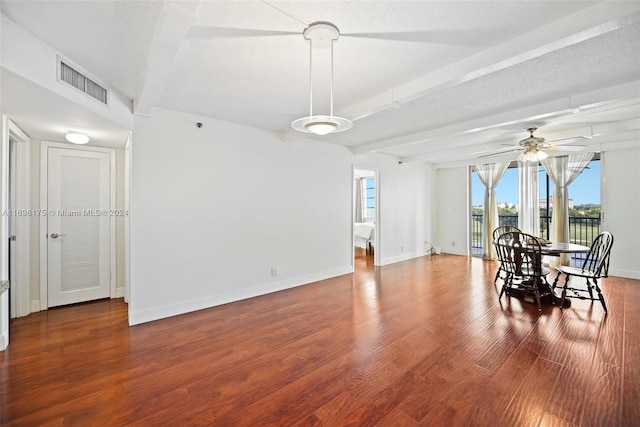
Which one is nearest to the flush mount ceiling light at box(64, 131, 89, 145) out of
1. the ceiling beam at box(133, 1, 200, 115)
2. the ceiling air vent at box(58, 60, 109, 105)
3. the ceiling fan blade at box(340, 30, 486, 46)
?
the ceiling air vent at box(58, 60, 109, 105)

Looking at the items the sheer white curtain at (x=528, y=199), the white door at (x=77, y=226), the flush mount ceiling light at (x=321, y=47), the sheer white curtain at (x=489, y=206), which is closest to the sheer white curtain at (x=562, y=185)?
the sheer white curtain at (x=528, y=199)

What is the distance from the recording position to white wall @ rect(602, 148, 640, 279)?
4.95 metres

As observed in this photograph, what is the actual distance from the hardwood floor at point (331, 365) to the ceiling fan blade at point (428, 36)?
257 centimetres

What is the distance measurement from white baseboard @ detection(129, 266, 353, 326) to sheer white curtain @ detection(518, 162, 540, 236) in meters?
4.57

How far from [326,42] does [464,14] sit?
911 mm

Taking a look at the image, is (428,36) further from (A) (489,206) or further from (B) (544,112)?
(A) (489,206)

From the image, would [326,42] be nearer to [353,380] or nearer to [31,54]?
[31,54]

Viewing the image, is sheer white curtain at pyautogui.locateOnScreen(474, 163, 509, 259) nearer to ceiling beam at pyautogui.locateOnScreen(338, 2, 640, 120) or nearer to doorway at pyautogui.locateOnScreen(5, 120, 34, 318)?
ceiling beam at pyautogui.locateOnScreen(338, 2, 640, 120)

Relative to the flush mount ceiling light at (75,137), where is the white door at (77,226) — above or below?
below

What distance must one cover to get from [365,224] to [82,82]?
6.73 meters

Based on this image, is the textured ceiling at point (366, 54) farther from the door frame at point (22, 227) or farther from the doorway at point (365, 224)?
the doorway at point (365, 224)

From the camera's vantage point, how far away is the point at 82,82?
245 centimetres

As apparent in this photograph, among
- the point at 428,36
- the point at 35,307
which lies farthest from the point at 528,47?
the point at 35,307

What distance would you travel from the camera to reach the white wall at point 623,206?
4949mm
